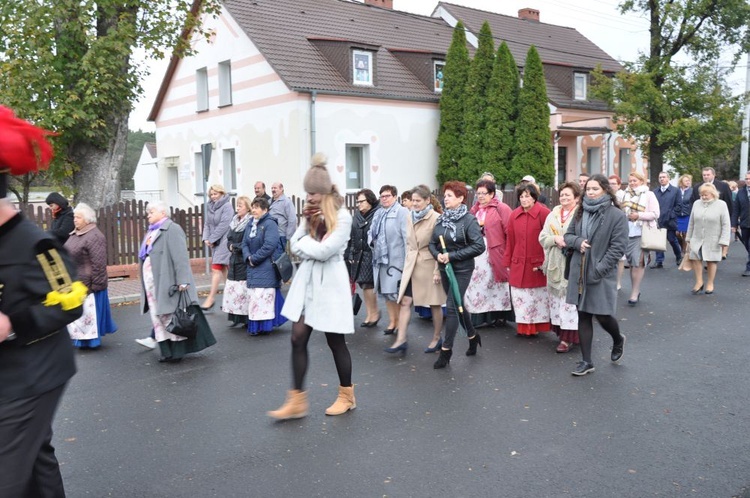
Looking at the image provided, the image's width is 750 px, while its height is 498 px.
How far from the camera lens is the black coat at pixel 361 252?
927 centimetres

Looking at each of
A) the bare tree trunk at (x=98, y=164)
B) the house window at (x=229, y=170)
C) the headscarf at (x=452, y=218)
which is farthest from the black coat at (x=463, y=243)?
the house window at (x=229, y=170)

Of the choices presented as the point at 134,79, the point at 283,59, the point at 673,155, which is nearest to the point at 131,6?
the point at 134,79

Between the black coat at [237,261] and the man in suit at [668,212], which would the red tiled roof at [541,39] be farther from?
the black coat at [237,261]

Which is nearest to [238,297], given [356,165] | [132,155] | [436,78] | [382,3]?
[356,165]

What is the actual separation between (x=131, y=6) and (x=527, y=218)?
11.8 metres

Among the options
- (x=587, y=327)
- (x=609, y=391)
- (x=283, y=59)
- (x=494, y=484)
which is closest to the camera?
(x=494, y=484)

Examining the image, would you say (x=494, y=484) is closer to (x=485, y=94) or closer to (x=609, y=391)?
(x=609, y=391)

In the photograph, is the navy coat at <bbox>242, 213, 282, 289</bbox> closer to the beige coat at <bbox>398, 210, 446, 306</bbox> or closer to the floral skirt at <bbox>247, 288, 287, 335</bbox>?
the floral skirt at <bbox>247, 288, 287, 335</bbox>

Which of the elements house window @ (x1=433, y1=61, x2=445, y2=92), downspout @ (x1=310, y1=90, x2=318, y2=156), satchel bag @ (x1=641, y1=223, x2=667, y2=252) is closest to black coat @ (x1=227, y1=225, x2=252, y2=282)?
satchel bag @ (x1=641, y1=223, x2=667, y2=252)

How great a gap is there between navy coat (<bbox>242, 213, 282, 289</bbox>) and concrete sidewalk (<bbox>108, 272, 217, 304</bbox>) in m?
4.15

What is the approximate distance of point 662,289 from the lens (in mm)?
12188

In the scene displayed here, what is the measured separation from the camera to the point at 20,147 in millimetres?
2801

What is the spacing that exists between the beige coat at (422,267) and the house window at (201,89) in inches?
900

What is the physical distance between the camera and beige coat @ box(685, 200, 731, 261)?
A: 1170 cm
